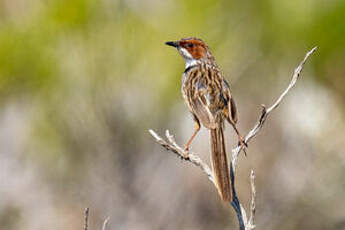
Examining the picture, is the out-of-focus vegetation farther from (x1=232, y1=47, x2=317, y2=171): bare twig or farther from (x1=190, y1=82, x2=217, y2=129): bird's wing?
(x1=232, y1=47, x2=317, y2=171): bare twig

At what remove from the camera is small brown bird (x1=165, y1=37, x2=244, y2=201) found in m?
4.25

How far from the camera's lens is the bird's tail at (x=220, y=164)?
4023 millimetres

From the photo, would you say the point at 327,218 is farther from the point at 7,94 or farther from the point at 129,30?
the point at 7,94

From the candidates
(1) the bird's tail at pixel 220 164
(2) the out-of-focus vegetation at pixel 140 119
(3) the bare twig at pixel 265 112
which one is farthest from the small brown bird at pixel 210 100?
(2) the out-of-focus vegetation at pixel 140 119

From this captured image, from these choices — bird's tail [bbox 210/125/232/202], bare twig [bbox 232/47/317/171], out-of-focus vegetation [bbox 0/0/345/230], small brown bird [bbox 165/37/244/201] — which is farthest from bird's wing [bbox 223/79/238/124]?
out-of-focus vegetation [bbox 0/0/345/230]

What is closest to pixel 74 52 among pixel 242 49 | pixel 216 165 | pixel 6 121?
pixel 6 121

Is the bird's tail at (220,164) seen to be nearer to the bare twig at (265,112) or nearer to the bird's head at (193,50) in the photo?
the bare twig at (265,112)

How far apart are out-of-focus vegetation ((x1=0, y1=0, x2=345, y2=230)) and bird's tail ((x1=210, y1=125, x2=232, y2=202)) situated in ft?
18.9

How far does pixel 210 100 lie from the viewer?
4.92 m

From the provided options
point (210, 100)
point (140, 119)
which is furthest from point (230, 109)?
point (140, 119)

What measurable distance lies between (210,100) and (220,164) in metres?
0.75

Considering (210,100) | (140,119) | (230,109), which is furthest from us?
(140,119)

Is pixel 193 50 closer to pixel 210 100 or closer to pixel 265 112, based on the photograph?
pixel 210 100

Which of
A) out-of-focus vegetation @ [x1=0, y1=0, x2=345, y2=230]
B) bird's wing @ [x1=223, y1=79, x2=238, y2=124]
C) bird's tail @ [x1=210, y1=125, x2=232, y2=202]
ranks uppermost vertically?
out-of-focus vegetation @ [x1=0, y1=0, x2=345, y2=230]
